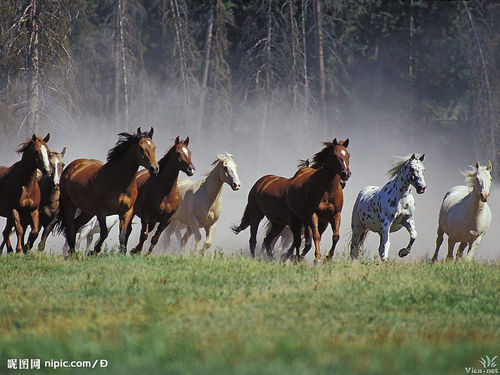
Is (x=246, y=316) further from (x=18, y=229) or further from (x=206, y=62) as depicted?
(x=206, y=62)

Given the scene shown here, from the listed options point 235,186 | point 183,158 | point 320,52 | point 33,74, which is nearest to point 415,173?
point 235,186

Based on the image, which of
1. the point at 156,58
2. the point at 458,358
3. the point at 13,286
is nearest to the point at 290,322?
the point at 458,358

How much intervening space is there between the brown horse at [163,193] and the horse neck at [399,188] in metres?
3.80

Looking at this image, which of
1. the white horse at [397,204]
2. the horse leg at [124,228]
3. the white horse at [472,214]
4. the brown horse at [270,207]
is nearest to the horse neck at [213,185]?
the brown horse at [270,207]

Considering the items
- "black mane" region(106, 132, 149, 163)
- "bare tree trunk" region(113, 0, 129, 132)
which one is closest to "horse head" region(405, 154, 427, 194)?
"black mane" region(106, 132, 149, 163)

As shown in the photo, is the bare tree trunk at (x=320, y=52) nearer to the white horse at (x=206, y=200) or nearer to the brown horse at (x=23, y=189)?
the white horse at (x=206, y=200)

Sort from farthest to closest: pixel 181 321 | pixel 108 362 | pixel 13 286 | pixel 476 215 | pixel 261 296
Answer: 1. pixel 476 215
2. pixel 13 286
3. pixel 261 296
4. pixel 181 321
5. pixel 108 362

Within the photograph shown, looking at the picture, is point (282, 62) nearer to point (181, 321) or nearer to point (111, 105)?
point (111, 105)

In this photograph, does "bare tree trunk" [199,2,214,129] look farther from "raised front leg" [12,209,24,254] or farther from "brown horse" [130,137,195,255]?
"raised front leg" [12,209,24,254]

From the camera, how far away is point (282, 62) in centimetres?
4006

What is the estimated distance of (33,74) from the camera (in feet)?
95.6

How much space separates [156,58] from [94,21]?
502 cm

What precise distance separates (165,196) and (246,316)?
6311 mm

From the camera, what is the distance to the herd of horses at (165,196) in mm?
14852
